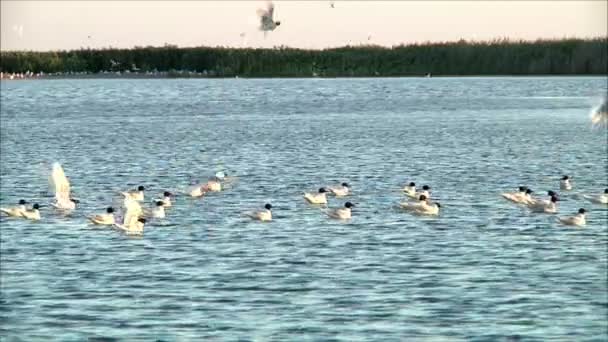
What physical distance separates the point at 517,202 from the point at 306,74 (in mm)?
95046

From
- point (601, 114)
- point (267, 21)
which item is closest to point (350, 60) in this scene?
point (267, 21)

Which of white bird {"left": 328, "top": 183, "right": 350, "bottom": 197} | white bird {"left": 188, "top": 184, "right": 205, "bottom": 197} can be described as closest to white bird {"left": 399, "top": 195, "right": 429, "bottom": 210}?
white bird {"left": 328, "top": 183, "right": 350, "bottom": 197}

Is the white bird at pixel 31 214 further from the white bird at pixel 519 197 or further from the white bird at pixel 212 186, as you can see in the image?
the white bird at pixel 519 197

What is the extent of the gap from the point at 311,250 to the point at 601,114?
539 inches

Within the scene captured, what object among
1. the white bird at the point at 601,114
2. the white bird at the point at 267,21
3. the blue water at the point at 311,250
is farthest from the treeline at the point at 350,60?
the white bird at the point at 601,114

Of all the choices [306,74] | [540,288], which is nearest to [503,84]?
[306,74]

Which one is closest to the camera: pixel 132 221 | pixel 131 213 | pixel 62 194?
pixel 131 213

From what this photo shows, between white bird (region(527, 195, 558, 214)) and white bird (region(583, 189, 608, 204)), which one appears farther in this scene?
white bird (region(583, 189, 608, 204))

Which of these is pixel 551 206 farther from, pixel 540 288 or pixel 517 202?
pixel 540 288

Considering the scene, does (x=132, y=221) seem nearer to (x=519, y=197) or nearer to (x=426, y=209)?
(x=426, y=209)

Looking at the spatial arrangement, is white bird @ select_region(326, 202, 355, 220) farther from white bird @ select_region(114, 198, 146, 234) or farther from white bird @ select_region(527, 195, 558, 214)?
white bird @ select_region(114, 198, 146, 234)

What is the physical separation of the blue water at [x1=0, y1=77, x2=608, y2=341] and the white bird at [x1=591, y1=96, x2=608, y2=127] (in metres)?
0.62

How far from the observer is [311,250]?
24.1m

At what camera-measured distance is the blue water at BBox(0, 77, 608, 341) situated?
18.2 meters
